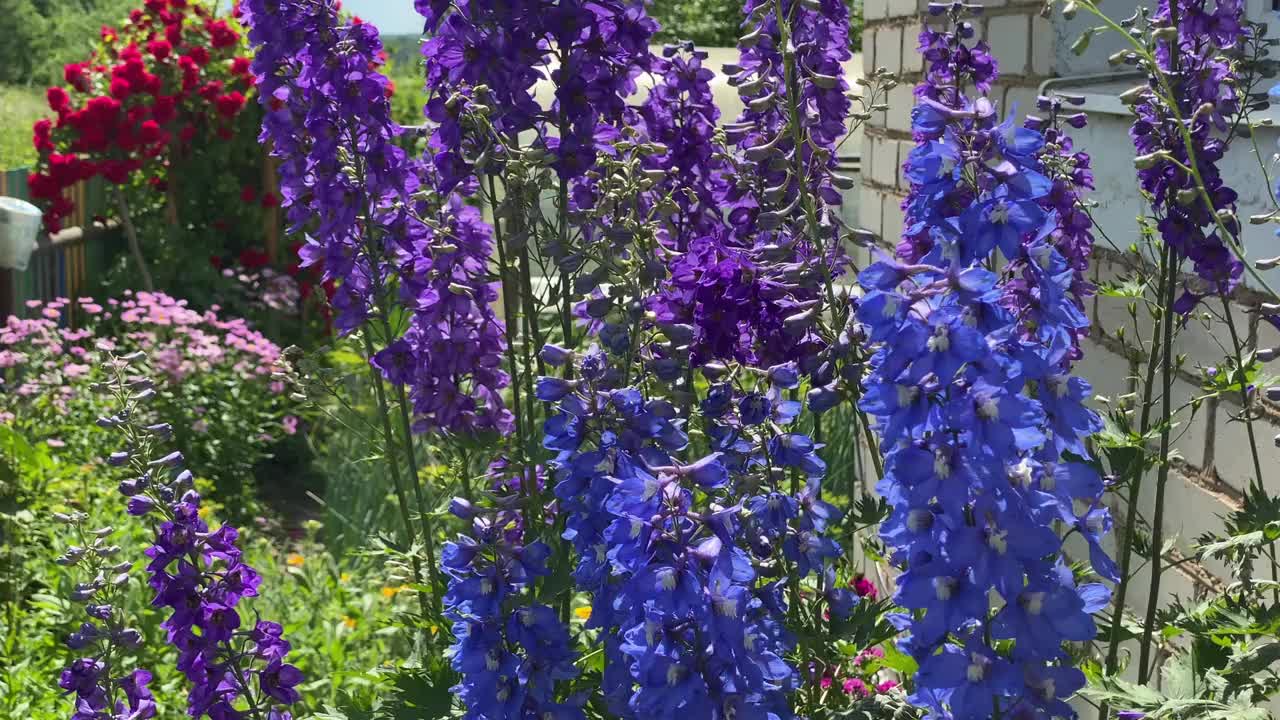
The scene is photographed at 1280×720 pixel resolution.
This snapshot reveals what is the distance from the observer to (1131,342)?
2.28m

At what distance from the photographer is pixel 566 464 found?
1501mm

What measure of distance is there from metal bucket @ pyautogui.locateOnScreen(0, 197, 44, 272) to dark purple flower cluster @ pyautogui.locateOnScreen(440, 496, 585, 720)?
4543 mm

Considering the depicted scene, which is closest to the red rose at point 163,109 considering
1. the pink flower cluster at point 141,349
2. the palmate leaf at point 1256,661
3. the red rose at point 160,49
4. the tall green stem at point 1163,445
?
the red rose at point 160,49

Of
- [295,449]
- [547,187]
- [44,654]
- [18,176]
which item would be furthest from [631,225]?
[18,176]

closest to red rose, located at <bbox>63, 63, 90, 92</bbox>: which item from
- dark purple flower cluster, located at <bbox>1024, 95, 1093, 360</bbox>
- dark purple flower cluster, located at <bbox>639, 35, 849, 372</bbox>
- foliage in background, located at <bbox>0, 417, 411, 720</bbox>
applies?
foliage in background, located at <bbox>0, 417, 411, 720</bbox>

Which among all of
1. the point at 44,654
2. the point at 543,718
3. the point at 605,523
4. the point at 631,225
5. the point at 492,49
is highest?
the point at 492,49

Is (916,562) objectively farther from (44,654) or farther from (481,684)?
(44,654)

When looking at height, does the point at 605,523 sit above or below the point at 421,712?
above

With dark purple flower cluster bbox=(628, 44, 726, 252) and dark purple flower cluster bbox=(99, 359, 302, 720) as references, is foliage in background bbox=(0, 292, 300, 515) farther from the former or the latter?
dark purple flower cluster bbox=(628, 44, 726, 252)

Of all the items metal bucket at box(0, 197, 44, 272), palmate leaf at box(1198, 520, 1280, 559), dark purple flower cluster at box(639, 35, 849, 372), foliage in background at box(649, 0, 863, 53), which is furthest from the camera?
foliage in background at box(649, 0, 863, 53)

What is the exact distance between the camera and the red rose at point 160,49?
23.4 feet

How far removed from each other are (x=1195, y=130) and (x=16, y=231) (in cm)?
490

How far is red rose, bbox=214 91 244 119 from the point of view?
6.95 metres

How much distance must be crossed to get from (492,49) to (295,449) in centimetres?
445
